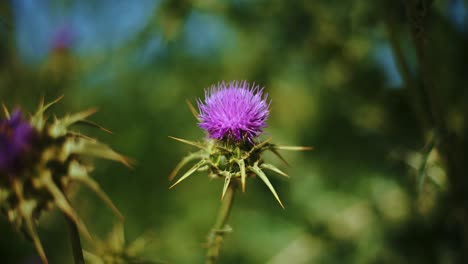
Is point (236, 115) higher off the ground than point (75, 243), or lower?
higher

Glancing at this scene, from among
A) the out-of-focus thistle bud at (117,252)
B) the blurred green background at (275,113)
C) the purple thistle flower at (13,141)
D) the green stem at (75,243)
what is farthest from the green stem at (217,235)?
the blurred green background at (275,113)

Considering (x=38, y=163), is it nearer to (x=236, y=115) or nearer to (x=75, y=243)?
(x=75, y=243)

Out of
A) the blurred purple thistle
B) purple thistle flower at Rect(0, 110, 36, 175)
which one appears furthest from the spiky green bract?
the blurred purple thistle

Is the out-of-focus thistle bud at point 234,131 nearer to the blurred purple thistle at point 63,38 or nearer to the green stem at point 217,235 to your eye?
the green stem at point 217,235

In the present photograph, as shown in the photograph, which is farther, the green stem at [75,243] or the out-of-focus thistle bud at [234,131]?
the out-of-focus thistle bud at [234,131]

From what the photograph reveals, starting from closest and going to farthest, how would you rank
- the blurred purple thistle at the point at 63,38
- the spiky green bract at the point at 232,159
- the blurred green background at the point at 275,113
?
the spiky green bract at the point at 232,159 → the blurred green background at the point at 275,113 → the blurred purple thistle at the point at 63,38

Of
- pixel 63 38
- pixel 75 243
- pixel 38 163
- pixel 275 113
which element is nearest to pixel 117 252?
pixel 75 243
